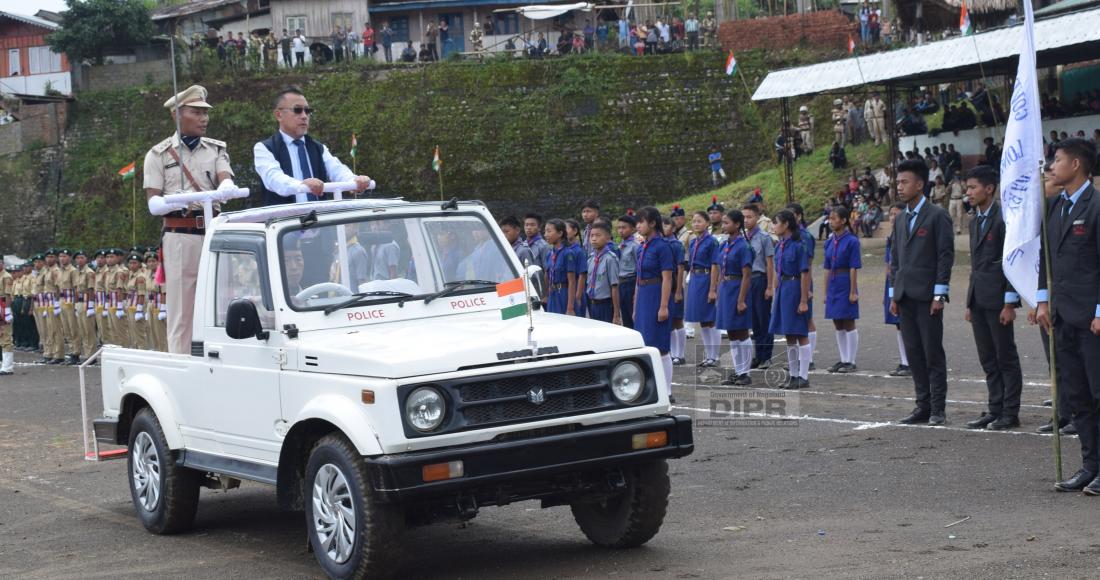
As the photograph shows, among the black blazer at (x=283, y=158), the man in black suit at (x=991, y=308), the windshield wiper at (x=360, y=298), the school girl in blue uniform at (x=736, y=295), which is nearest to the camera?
the windshield wiper at (x=360, y=298)

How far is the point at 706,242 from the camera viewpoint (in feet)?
54.9

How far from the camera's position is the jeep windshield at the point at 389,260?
26.1 ft

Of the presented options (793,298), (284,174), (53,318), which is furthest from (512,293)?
(53,318)

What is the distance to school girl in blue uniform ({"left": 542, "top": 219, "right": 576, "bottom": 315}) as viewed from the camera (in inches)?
652

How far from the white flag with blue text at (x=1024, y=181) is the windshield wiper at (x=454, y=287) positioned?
3538 mm

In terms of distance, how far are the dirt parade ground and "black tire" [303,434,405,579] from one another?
159 mm

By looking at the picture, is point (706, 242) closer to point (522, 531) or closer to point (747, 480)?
point (747, 480)

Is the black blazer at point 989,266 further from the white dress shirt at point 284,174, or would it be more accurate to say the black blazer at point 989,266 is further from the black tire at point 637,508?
the white dress shirt at point 284,174

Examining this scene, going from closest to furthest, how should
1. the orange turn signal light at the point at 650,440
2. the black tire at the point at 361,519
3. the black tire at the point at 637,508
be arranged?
the black tire at the point at 361,519 → the orange turn signal light at the point at 650,440 → the black tire at the point at 637,508

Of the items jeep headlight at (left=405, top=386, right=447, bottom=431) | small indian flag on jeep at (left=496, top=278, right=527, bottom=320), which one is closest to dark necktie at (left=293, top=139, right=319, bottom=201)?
small indian flag on jeep at (left=496, top=278, right=527, bottom=320)

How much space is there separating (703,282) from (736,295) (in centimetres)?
127

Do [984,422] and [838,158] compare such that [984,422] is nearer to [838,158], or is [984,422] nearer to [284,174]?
[284,174]

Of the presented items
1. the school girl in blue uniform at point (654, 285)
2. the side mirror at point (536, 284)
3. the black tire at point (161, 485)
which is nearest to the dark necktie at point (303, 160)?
the black tire at point (161, 485)

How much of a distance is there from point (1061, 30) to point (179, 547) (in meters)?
20.0
